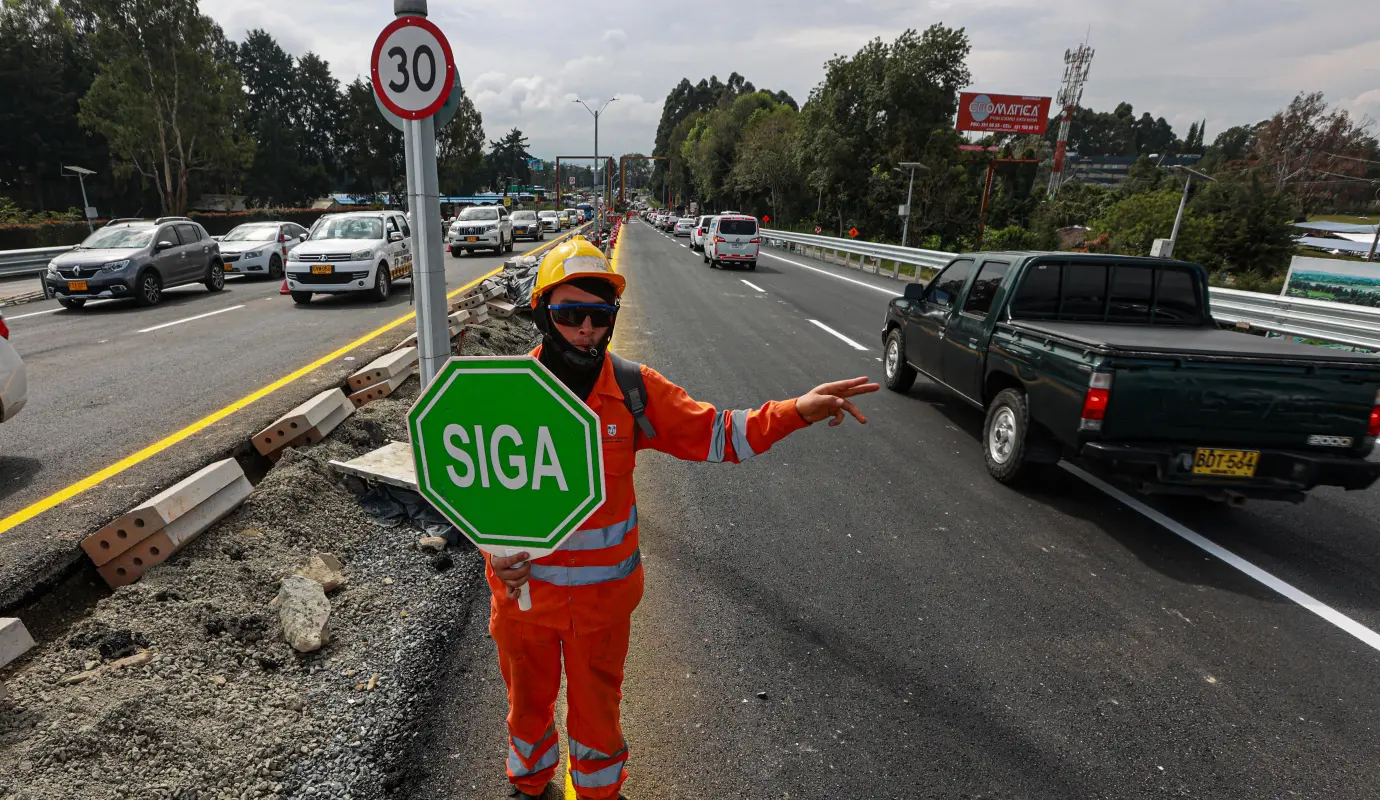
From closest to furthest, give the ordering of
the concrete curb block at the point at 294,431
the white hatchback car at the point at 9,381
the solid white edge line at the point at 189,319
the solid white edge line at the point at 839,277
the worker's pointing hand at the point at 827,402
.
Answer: the worker's pointing hand at the point at 827,402
the white hatchback car at the point at 9,381
the concrete curb block at the point at 294,431
the solid white edge line at the point at 189,319
the solid white edge line at the point at 839,277

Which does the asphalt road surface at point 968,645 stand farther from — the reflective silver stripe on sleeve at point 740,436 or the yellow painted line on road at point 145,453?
the yellow painted line on road at point 145,453

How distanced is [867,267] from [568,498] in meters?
→ 26.4

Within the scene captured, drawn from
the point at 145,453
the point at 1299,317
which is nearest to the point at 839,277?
the point at 1299,317

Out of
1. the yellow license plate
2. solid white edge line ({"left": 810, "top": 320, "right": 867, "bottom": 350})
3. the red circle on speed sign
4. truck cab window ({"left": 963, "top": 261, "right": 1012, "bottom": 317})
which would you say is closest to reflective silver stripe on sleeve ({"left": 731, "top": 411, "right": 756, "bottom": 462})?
the red circle on speed sign

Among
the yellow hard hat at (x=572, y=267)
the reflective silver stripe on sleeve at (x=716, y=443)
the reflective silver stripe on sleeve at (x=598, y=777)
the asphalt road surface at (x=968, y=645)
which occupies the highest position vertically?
the yellow hard hat at (x=572, y=267)

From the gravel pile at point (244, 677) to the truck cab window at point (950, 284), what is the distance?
17.1 ft

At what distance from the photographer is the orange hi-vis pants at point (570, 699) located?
217cm

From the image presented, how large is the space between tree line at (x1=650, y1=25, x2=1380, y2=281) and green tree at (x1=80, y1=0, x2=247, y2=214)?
3739cm

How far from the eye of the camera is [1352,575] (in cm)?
404

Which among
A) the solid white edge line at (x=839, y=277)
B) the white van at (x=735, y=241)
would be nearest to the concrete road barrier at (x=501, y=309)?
the solid white edge line at (x=839, y=277)

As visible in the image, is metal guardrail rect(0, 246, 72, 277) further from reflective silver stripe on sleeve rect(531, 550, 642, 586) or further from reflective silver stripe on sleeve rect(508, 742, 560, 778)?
reflective silver stripe on sleeve rect(531, 550, 642, 586)

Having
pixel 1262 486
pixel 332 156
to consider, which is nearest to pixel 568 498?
pixel 1262 486

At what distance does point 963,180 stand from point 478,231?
103 feet

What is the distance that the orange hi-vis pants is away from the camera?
217cm
